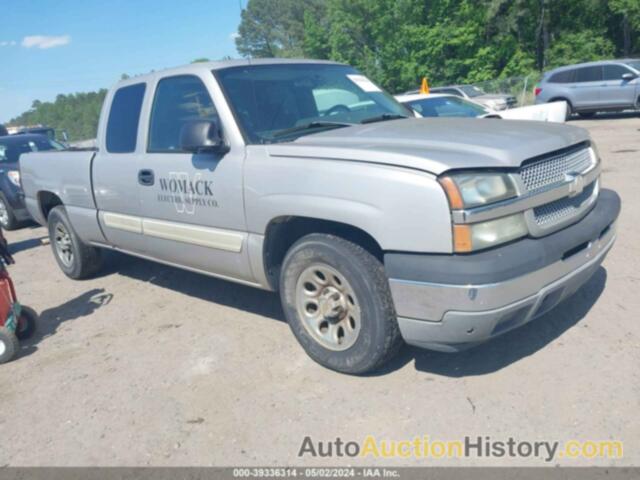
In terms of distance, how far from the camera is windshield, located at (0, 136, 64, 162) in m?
10.7

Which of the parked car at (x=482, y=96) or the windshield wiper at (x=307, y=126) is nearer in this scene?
the windshield wiper at (x=307, y=126)

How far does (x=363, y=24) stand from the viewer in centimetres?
4212

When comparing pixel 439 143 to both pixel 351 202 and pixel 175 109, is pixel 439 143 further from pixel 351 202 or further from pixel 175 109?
pixel 175 109

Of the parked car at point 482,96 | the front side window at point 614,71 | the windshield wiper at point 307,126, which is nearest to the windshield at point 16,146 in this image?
the windshield wiper at point 307,126

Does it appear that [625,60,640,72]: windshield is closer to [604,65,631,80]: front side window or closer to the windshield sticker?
[604,65,631,80]: front side window

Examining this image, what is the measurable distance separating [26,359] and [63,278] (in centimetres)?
231

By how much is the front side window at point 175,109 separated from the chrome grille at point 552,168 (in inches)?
83.4

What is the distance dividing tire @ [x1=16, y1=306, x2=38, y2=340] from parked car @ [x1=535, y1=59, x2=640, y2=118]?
677 inches

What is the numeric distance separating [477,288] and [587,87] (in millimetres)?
17255

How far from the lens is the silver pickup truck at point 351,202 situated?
2.80m

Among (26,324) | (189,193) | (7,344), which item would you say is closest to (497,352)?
(189,193)

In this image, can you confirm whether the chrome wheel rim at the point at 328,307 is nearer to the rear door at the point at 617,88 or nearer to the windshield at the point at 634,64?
the rear door at the point at 617,88

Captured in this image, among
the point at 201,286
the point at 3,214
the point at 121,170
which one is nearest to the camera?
the point at 121,170

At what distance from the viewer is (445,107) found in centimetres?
1012
